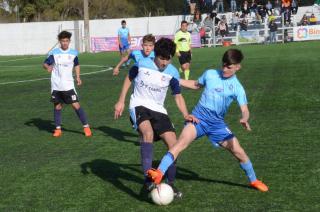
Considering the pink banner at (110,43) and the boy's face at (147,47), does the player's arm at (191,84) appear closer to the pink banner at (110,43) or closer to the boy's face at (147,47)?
the boy's face at (147,47)

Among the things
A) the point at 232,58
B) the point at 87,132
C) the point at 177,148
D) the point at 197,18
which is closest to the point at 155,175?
the point at 177,148

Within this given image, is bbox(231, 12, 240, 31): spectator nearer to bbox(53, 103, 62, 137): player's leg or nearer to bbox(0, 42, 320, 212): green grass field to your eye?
bbox(0, 42, 320, 212): green grass field

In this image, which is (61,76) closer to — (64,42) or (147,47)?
(64,42)

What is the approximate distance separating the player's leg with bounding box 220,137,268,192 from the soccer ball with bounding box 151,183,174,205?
901mm

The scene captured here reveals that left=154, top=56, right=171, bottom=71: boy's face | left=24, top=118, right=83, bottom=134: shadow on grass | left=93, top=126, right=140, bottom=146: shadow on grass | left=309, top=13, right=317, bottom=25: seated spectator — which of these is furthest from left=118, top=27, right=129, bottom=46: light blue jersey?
left=154, top=56, right=171, bottom=71: boy's face

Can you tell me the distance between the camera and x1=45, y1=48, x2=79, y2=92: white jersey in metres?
11.0

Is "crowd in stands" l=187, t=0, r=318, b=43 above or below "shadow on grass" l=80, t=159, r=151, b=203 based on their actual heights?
above

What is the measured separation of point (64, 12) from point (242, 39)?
35.0 m

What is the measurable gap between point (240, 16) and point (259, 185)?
39.4 m

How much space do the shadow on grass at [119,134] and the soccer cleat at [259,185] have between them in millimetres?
3345

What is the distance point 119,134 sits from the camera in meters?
10.8

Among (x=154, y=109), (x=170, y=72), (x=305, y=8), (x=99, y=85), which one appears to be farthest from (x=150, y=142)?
(x=305, y=8)

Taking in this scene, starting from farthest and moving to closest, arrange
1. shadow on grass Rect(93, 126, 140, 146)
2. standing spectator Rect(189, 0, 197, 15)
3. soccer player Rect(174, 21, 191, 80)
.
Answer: standing spectator Rect(189, 0, 197, 15) → soccer player Rect(174, 21, 191, 80) → shadow on grass Rect(93, 126, 140, 146)

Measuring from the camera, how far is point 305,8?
46281mm
